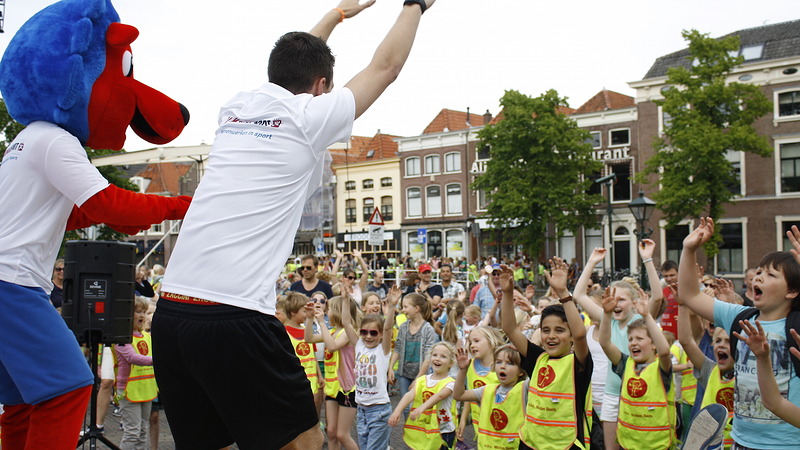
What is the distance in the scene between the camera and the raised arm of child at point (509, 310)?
472cm

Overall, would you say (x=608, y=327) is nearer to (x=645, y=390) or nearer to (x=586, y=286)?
(x=586, y=286)

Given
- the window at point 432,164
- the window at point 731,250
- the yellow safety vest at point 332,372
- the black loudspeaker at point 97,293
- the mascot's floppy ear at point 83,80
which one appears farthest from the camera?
the window at point 432,164

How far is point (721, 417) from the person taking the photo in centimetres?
372

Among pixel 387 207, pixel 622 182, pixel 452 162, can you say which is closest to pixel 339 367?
pixel 622 182

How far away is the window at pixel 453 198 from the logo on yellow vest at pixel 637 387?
41183mm

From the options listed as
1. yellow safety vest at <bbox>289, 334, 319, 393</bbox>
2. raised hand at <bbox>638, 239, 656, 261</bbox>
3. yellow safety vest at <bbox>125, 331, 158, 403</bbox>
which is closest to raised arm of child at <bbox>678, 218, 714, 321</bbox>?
raised hand at <bbox>638, 239, 656, 261</bbox>

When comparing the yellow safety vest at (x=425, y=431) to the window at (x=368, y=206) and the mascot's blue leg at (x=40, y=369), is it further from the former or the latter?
A: the window at (x=368, y=206)

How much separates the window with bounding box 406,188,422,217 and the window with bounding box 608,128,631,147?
45.3ft

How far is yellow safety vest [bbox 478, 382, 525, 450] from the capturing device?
17.5 ft

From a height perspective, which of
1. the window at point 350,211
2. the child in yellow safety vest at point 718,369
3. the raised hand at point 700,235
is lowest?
the child in yellow safety vest at point 718,369

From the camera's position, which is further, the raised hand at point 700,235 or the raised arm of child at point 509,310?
the raised arm of child at point 509,310

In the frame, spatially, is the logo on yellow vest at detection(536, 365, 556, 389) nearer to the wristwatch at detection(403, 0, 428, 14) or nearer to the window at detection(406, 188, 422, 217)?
the wristwatch at detection(403, 0, 428, 14)

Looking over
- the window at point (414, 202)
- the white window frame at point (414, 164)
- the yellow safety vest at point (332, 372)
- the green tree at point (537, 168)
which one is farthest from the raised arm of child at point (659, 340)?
the white window frame at point (414, 164)

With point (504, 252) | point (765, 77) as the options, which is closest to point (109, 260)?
point (765, 77)
